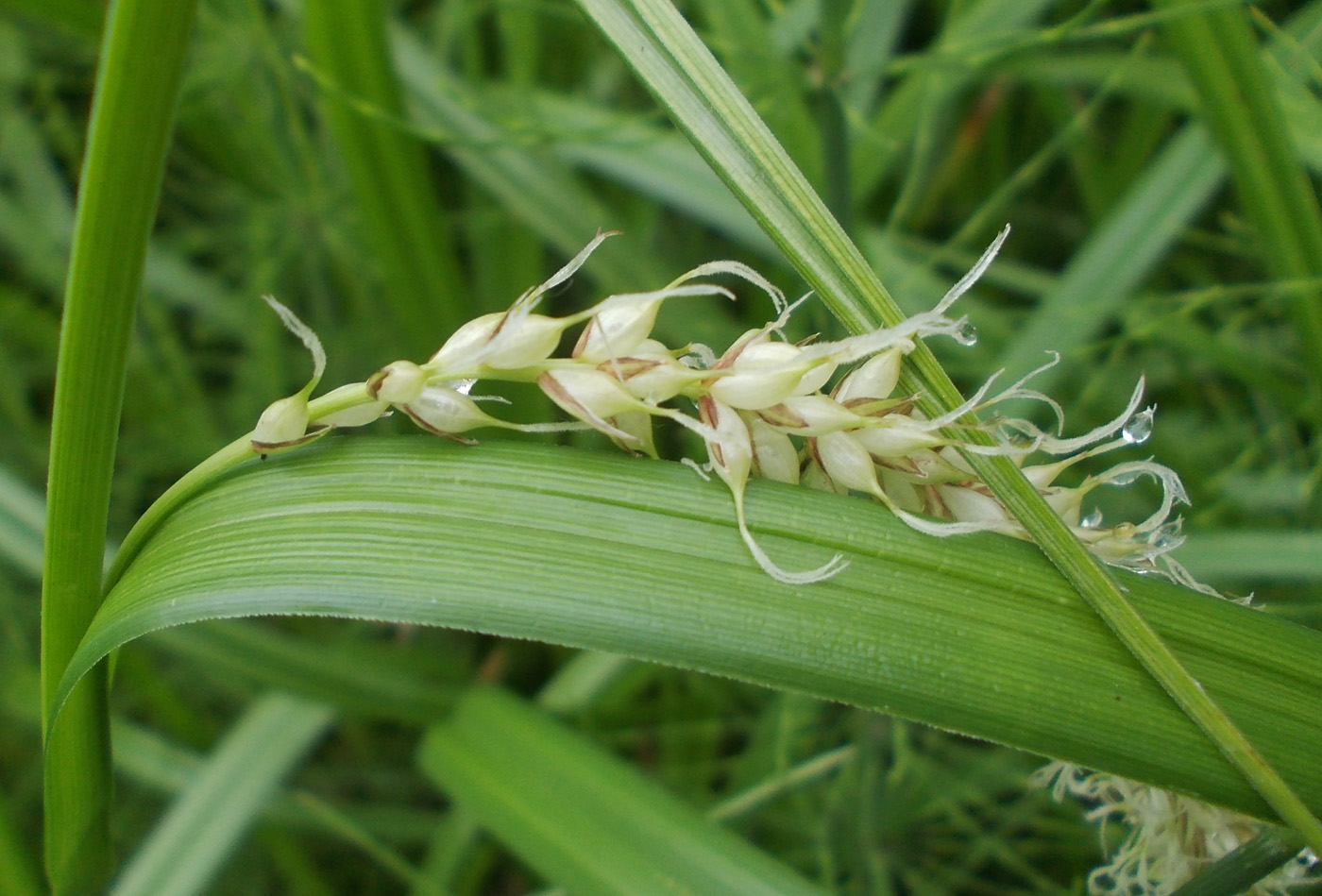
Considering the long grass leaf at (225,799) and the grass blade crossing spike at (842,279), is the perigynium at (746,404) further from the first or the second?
the long grass leaf at (225,799)

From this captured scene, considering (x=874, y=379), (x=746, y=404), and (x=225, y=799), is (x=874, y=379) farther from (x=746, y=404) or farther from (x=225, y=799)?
(x=225, y=799)

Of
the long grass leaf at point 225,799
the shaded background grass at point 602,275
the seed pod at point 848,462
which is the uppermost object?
the shaded background grass at point 602,275

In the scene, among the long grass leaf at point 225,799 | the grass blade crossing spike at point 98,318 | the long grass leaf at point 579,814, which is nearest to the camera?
the grass blade crossing spike at point 98,318

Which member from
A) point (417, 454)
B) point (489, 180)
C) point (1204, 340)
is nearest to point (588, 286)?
point (489, 180)

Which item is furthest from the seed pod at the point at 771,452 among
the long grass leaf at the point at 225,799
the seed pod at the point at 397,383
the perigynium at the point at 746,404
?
the long grass leaf at the point at 225,799

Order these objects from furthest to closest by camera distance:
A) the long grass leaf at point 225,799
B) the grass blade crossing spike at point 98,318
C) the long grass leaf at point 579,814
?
the long grass leaf at point 225,799 → the long grass leaf at point 579,814 → the grass blade crossing spike at point 98,318

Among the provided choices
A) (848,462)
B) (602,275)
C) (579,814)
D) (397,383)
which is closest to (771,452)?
(848,462)

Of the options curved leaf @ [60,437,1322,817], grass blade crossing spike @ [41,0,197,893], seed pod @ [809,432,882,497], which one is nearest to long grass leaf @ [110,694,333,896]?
grass blade crossing spike @ [41,0,197,893]

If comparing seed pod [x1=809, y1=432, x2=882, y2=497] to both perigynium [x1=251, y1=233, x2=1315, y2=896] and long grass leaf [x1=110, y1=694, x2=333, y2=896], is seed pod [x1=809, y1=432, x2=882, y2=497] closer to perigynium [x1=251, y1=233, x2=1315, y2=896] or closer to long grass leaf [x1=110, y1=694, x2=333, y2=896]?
perigynium [x1=251, y1=233, x2=1315, y2=896]
